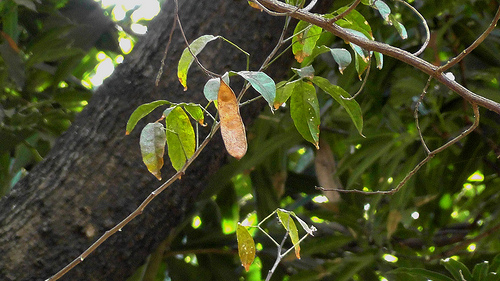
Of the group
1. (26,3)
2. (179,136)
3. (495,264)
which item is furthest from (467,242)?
(26,3)

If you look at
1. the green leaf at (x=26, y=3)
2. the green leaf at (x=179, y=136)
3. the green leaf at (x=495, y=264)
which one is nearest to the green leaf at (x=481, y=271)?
the green leaf at (x=495, y=264)

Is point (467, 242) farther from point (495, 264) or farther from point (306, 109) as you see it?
point (306, 109)

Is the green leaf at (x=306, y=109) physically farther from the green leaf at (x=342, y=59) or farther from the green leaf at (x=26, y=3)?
the green leaf at (x=26, y=3)

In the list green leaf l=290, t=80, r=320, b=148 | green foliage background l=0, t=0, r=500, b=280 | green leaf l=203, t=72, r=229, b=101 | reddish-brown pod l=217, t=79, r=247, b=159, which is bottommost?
green foliage background l=0, t=0, r=500, b=280

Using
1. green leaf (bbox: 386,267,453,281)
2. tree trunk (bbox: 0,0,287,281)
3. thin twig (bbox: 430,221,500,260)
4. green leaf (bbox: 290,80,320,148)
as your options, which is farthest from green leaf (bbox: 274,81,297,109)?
thin twig (bbox: 430,221,500,260)

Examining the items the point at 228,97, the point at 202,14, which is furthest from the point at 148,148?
the point at 202,14

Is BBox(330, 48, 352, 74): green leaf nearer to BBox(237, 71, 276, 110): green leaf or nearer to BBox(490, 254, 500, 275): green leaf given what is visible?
BBox(237, 71, 276, 110): green leaf

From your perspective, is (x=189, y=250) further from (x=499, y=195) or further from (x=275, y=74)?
(x=499, y=195)
